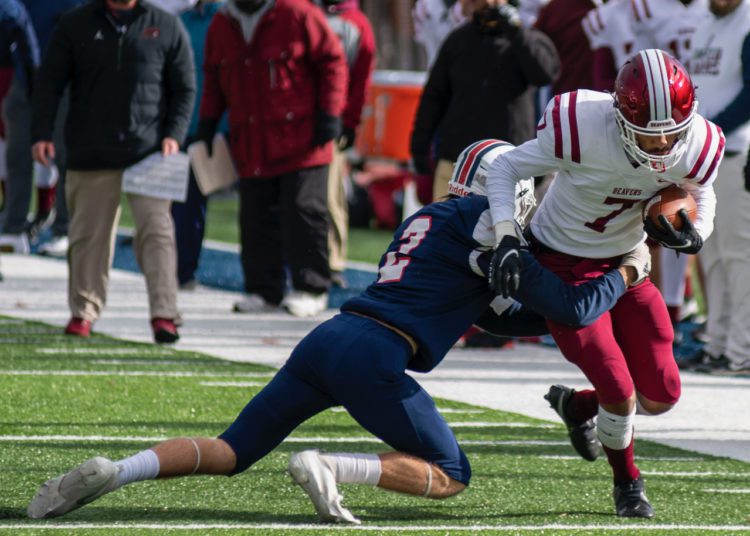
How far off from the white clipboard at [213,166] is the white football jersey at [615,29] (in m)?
2.32

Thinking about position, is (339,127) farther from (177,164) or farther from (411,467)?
(411,467)

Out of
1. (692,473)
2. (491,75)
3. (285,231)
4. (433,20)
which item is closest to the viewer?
(692,473)

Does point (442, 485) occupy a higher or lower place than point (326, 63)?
lower

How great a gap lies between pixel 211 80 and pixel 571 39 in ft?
7.21

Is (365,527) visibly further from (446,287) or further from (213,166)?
(213,166)

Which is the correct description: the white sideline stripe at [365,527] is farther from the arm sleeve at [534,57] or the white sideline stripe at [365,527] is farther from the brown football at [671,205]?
the arm sleeve at [534,57]

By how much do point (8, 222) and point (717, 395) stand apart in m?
6.25

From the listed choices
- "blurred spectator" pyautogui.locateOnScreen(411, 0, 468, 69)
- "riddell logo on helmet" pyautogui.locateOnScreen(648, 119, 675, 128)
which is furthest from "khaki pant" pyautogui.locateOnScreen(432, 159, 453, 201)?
"riddell logo on helmet" pyautogui.locateOnScreen(648, 119, 675, 128)

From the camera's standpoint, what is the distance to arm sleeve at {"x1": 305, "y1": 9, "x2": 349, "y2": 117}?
9141 mm

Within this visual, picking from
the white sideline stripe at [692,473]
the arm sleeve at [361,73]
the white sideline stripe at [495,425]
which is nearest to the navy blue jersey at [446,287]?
the white sideline stripe at [692,473]

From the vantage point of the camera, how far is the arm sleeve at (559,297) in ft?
15.4

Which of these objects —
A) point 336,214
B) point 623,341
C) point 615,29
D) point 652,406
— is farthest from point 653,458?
point 336,214

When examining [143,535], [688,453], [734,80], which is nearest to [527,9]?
[734,80]

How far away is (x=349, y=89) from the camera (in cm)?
1022
